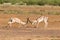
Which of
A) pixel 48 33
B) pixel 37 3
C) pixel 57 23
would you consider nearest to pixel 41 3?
pixel 37 3

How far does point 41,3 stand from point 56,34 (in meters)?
30.5

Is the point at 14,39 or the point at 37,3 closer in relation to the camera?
the point at 14,39

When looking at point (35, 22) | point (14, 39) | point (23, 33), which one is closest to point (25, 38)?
point (14, 39)

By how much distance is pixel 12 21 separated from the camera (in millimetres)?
25781

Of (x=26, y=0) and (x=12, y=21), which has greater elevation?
(x=12, y=21)

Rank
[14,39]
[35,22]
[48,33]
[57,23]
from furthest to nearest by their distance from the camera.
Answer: [57,23] < [35,22] < [48,33] < [14,39]

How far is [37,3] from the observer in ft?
170

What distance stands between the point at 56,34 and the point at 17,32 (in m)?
2.96

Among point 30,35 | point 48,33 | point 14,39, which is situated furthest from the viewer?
point 48,33

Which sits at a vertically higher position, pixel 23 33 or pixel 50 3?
pixel 23 33

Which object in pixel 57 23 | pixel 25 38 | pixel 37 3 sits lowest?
pixel 37 3

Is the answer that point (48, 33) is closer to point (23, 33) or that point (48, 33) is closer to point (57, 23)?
point (23, 33)

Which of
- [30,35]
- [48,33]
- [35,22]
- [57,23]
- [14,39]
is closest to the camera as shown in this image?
[14,39]

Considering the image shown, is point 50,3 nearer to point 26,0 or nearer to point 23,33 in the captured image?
point 26,0
